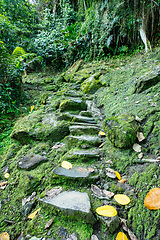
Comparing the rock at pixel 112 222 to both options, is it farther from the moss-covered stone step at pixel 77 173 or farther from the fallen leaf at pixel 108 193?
the moss-covered stone step at pixel 77 173

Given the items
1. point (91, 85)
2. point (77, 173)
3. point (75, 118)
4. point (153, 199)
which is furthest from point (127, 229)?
point (91, 85)

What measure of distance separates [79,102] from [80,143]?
144cm

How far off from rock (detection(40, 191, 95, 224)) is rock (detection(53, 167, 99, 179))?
17cm

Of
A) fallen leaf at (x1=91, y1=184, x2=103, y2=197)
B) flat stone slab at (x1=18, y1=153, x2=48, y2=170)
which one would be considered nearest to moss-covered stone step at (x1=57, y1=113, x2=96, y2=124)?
flat stone slab at (x1=18, y1=153, x2=48, y2=170)

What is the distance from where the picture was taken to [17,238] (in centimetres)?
122

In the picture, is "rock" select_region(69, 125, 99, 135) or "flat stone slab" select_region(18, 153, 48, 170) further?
"rock" select_region(69, 125, 99, 135)

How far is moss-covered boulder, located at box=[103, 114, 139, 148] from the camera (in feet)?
5.12

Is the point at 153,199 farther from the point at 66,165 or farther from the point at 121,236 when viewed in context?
the point at 66,165

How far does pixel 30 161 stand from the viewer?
1.96 meters

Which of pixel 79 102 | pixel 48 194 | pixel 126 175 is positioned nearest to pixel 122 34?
pixel 79 102

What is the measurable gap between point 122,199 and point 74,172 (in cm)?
57

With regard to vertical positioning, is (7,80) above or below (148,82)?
above

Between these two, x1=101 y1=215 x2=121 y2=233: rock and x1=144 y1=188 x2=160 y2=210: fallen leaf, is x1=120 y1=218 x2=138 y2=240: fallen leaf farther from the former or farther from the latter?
x1=144 y1=188 x2=160 y2=210: fallen leaf

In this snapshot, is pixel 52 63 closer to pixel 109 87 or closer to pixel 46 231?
pixel 109 87
